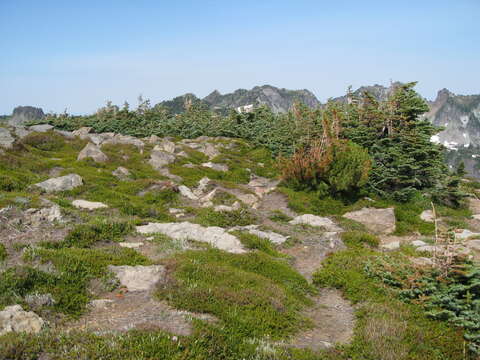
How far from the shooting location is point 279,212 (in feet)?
58.5

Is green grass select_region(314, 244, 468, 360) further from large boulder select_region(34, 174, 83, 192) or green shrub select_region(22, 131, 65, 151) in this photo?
green shrub select_region(22, 131, 65, 151)

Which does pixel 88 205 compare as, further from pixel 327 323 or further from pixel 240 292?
pixel 327 323

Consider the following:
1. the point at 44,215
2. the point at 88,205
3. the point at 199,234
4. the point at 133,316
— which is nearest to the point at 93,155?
the point at 88,205

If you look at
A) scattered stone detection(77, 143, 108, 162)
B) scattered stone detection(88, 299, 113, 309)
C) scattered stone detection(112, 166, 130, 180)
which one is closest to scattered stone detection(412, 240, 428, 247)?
scattered stone detection(88, 299, 113, 309)

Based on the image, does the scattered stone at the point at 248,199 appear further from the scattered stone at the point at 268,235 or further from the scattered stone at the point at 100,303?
the scattered stone at the point at 100,303

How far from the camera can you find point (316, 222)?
16625mm

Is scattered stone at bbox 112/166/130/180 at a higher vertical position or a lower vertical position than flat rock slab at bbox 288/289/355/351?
higher

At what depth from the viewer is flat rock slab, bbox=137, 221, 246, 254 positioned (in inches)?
468

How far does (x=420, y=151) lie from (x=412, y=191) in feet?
7.96

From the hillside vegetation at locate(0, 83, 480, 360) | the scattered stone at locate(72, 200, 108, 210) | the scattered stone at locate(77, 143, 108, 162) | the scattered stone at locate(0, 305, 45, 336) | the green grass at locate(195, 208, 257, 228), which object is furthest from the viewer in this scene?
the scattered stone at locate(77, 143, 108, 162)

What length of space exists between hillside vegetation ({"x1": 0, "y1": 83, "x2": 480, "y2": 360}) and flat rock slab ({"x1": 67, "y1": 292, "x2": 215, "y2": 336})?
1.5 inches

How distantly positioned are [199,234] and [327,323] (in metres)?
6.09

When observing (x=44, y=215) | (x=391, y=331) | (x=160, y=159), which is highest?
(x=160, y=159)

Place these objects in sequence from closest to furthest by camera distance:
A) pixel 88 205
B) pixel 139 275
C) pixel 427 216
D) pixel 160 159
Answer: pixel 139 275 < pixel 88 205 < pixel 427 216 < pixel 160 159
